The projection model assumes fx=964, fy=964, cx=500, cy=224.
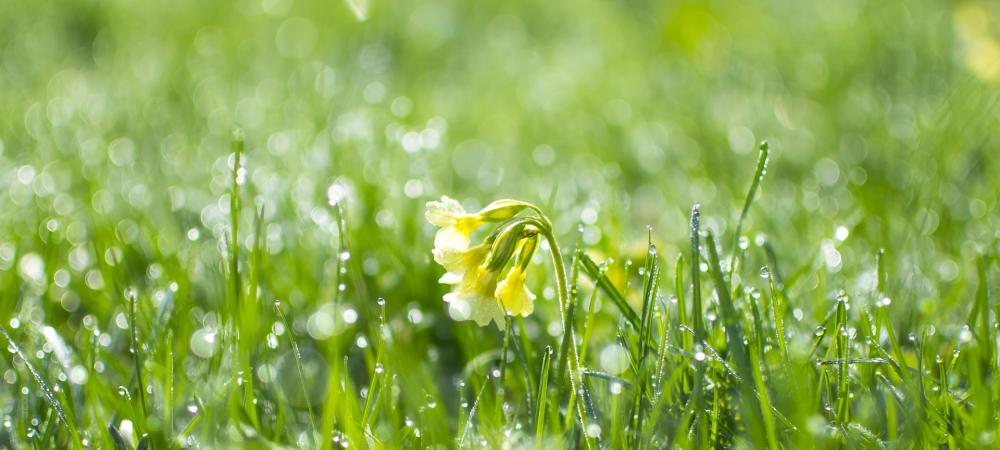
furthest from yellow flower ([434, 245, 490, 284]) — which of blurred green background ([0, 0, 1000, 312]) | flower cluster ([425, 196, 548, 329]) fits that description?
blurred green background ([0, 0, 1000, 312])

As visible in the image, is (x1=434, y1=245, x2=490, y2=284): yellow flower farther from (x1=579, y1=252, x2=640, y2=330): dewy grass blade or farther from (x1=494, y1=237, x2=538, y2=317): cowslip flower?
(x1=579, y1=252, x2=640, y2=330): dewy grass blade

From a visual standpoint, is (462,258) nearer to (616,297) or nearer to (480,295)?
(480,295)

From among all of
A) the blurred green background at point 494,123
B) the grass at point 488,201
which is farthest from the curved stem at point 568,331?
the blurred green background at point 494,123

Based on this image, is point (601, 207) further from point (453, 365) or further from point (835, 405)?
point (835, 405)

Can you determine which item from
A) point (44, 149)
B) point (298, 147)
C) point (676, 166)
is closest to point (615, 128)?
point (676, 166)

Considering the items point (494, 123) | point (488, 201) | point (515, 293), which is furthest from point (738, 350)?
point (494, 123)

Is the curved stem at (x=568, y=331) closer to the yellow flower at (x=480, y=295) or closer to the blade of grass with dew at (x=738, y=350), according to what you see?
the yellow flower at (x=480, y=295)
